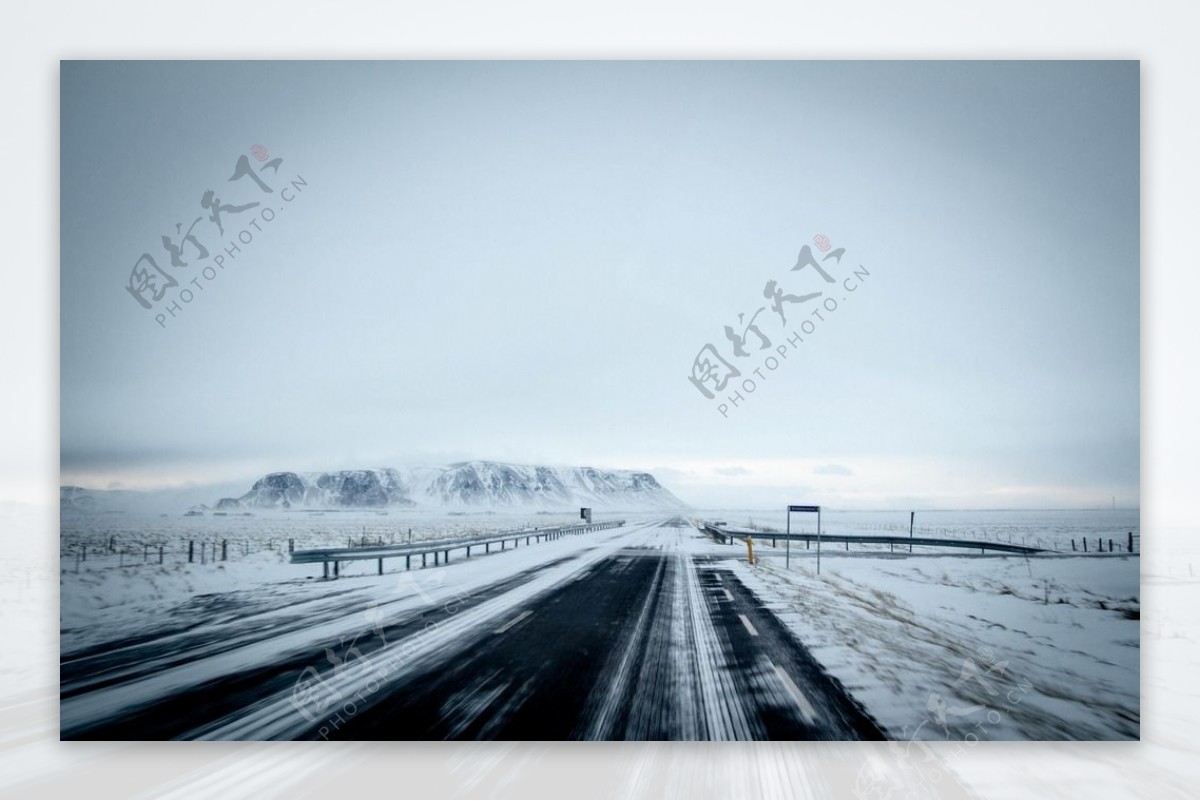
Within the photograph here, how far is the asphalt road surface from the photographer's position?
651 centimetres

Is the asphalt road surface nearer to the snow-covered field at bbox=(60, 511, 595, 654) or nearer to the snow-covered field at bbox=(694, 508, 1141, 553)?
the snow-covered field at bbox=(60, 511, 595, 654)

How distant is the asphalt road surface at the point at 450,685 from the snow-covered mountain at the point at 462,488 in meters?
1.16

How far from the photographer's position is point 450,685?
21.8ft

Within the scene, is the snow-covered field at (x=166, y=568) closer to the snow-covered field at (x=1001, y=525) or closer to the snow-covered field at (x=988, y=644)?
the snow-covered field at (x=1001, y=525)

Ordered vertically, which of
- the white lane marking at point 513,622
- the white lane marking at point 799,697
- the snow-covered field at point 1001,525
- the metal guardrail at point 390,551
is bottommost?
the white lane marking at point 799,697

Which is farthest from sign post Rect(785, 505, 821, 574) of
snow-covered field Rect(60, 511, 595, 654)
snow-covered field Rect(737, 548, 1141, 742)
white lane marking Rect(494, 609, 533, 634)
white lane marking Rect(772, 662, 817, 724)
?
snow-covered field Rect(60, 511, 595, 654)

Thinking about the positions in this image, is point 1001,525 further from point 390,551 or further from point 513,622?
point 390,551

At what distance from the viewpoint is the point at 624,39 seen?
7234 millimetres

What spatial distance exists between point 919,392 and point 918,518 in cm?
127

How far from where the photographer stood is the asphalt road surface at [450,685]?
6.51 m

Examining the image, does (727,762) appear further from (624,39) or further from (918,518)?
(624,39)

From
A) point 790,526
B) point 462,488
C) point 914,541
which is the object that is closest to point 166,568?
point 462,488

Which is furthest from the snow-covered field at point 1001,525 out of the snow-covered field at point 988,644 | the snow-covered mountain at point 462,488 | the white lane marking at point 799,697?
the white lane marking at point 799,697

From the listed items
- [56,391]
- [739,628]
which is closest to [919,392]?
[739,628]
